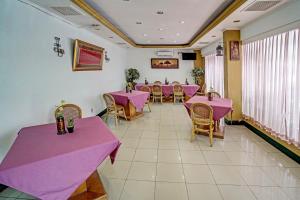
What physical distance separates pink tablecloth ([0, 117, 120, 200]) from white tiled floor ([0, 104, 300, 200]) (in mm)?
743

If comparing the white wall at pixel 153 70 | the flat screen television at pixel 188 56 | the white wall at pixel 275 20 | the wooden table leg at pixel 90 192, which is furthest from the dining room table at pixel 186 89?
the wooden table leg at pixel 90 192

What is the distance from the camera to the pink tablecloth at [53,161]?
1.66 metres

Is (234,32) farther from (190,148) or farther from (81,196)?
(81,196)

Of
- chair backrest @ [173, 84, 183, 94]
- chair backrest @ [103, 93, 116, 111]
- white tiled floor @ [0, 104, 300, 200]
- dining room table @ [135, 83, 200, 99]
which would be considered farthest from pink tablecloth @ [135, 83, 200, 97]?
white tiled floor @ [0, 104, 300, 200]

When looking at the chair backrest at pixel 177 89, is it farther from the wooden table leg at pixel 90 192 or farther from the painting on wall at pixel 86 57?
the wooden table leg at pixel 90 192

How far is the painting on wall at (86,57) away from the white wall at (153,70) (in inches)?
172

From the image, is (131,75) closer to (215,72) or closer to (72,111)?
(215,72)

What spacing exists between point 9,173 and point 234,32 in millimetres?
5531

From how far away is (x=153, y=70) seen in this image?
412 inches

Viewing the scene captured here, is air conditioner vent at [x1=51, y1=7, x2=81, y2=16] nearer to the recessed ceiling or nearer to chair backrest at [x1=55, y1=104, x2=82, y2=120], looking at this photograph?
the recessed ceiling

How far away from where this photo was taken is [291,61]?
3.30 metres

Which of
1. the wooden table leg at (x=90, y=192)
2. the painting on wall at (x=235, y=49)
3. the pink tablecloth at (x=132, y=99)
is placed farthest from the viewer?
the pink tablecloth at (x=132, y=99)

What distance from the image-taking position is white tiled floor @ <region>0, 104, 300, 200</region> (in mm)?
2438

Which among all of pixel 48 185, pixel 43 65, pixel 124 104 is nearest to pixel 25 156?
pixel 48 185
